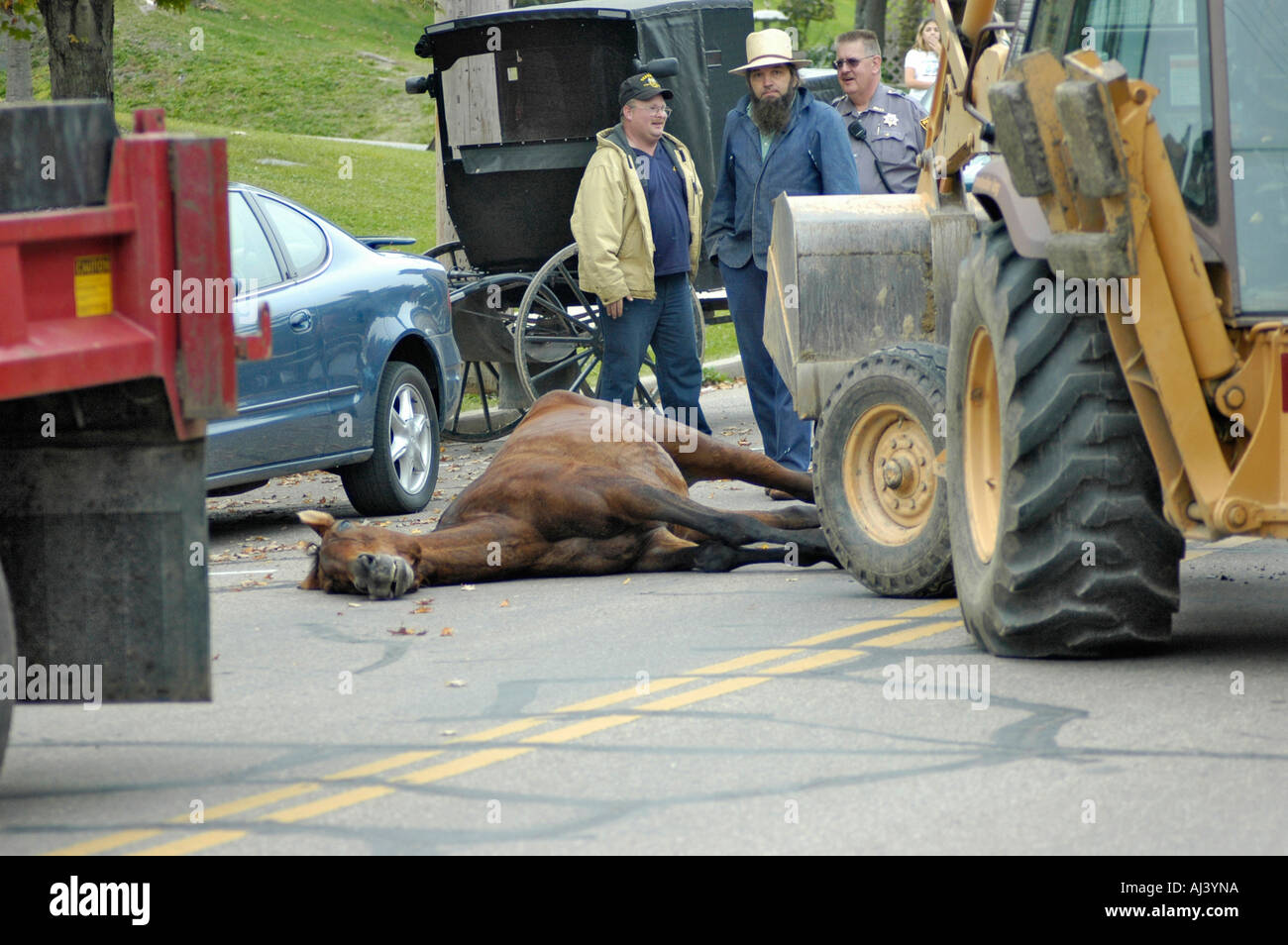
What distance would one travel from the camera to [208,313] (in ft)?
14.9

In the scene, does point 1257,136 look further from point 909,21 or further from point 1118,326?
point 909,21

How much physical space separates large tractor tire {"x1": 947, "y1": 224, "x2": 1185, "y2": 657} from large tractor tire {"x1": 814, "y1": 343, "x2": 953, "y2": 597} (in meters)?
1.07

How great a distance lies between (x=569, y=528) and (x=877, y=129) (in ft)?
13.9

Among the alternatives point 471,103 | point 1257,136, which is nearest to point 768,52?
point 471,103

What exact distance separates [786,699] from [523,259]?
351 inches

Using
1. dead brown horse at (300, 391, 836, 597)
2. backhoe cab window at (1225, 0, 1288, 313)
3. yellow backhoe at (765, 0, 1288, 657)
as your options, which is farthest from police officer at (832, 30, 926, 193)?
backhoe cab window at (1225, 0, 1288, 313)

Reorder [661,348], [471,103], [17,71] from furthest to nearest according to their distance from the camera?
[17,71] < [471,103] < [661,348]

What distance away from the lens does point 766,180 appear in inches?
417

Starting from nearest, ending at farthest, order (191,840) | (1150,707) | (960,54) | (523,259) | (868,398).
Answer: (191,840) < (1150,707) < (868,398) < (960,54) < (523,259)

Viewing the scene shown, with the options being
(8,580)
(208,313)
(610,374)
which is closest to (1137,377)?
(208,313)

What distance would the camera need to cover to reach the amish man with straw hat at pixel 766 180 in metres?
10.5

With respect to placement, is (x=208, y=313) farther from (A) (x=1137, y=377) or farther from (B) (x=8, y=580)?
(A) (x=1137, y=377)
